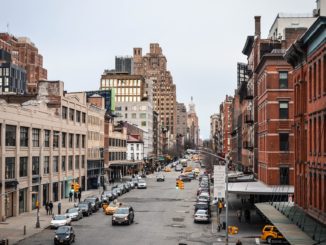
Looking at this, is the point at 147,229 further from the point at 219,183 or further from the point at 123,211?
the point at 219,183

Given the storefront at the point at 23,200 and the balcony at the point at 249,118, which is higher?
the balcony at the point at 249,118

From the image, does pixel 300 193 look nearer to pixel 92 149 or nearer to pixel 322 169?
pixel 322 169

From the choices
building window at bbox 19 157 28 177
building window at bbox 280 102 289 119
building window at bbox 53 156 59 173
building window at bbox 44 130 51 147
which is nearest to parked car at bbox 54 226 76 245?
building window at bbox 19 157 28 177

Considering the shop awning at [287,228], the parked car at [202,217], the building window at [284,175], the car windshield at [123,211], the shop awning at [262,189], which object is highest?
the building window at [284,175]

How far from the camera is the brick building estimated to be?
34406 millimetres

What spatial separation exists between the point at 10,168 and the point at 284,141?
28.2m

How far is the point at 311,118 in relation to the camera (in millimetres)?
38281

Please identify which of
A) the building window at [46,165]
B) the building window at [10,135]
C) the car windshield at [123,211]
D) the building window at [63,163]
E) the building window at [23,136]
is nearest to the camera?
the car windshield at [123,211]

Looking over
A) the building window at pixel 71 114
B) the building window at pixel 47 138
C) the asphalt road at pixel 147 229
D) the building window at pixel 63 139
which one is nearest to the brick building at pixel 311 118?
the asphalt road at pixel 147 229

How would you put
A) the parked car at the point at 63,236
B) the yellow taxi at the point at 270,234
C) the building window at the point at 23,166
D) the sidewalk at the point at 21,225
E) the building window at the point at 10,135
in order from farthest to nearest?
1. the building window at the point at 23,166
2. the building window at the point at 10,135
3. the sidewalk at the point at 21,225
4. the yellow taxi at the point at 270,234
5. the parked car at the point at 63,236

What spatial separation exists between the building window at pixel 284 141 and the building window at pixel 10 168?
27860 mm

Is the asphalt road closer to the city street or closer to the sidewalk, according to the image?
the city street

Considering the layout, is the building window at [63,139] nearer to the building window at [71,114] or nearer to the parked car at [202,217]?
the building window at [71,114]

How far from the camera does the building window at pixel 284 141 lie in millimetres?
59909
